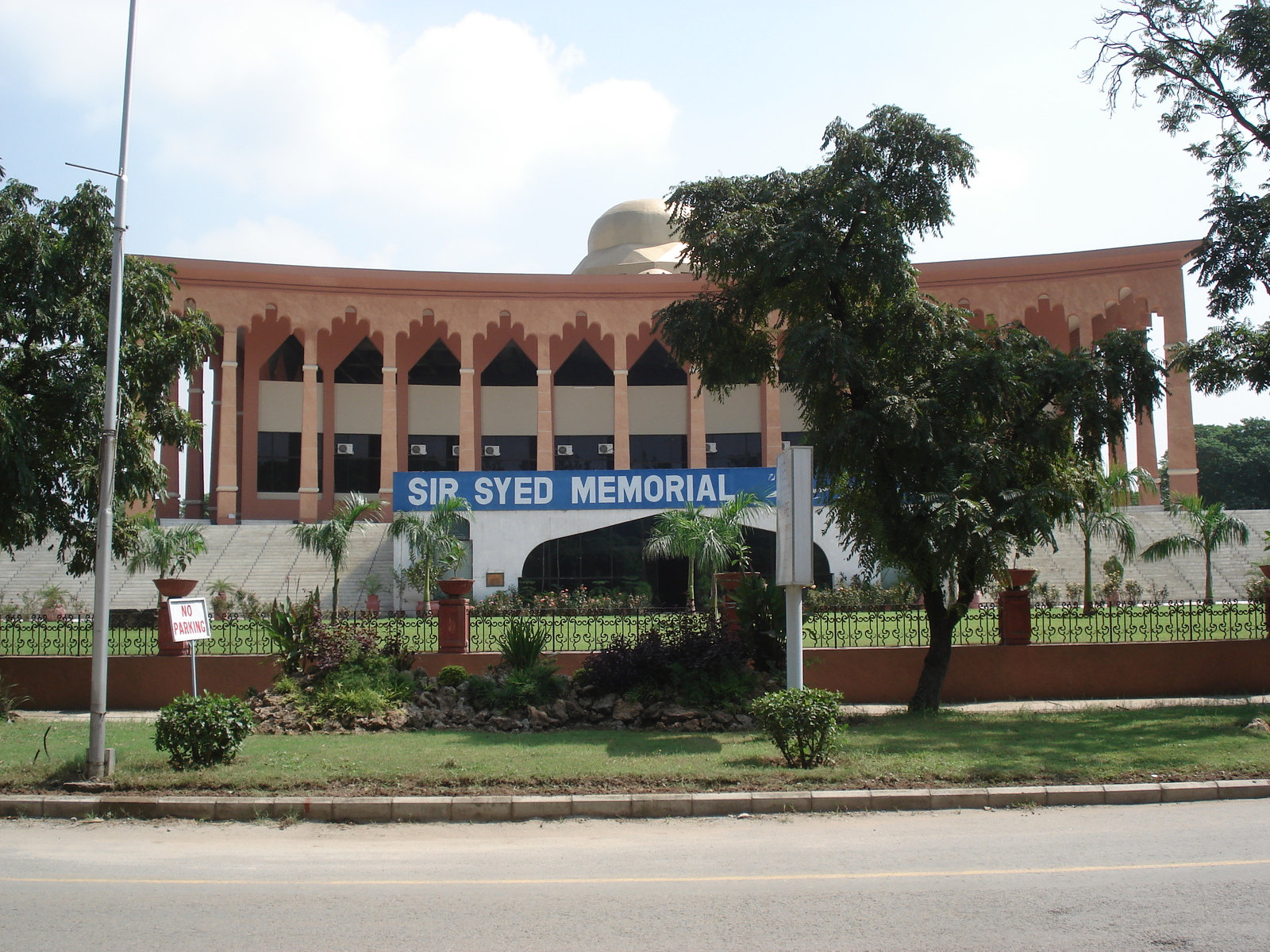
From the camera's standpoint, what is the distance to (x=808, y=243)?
1282 cm

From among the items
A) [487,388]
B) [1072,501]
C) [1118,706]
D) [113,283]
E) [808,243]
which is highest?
[487,388]

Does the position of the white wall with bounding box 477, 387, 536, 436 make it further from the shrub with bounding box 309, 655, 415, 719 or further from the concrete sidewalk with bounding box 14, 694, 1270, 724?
the shrub with bounding box 309, 655, 415, 719

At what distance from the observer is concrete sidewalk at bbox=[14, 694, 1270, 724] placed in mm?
14062

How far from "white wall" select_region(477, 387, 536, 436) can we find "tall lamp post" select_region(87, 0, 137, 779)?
33.6 m

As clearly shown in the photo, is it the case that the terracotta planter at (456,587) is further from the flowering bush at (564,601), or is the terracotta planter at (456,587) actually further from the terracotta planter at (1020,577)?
the terracotta planter at (1020,577)

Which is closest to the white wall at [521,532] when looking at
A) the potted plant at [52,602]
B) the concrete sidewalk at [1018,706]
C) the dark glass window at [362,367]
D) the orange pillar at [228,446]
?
the potted plant at [52,602]

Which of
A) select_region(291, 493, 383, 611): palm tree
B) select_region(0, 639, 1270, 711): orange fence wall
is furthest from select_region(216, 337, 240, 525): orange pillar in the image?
select_region(0, 639, 1270, 711): orange fence wall

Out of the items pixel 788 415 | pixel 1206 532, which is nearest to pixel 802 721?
pixel 1206 532

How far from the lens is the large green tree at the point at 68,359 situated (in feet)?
Result: 41.6

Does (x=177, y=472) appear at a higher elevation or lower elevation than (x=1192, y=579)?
higher

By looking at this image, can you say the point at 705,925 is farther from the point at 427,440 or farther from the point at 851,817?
the point at 427,440

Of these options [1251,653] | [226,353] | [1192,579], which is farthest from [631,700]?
[226,353]

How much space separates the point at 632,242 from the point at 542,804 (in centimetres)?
4410

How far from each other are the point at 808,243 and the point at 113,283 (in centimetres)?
837
